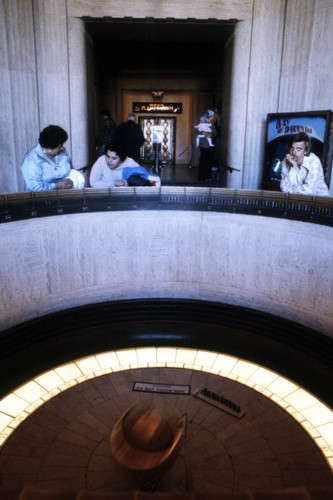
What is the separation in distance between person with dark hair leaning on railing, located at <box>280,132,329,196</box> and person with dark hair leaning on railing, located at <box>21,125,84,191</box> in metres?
2.22

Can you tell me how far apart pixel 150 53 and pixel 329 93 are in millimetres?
6143

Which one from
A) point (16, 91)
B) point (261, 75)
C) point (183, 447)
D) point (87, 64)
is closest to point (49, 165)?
point (16, 91)

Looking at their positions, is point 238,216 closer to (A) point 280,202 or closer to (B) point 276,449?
(A) point 280,202

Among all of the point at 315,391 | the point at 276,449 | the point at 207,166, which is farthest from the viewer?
the point at 207,166

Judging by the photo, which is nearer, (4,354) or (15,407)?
(15,407)

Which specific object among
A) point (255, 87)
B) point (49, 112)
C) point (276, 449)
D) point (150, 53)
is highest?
point (150, 53)

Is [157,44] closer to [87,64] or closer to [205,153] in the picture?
[205,153]

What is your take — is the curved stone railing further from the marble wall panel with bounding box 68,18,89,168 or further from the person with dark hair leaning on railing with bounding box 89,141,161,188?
the marble wall panel with bounding box 68,18,89,168

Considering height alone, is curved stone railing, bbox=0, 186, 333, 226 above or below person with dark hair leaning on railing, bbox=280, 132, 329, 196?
below

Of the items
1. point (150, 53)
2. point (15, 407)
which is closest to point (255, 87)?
point (150, 53)

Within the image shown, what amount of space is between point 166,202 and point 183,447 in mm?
2444

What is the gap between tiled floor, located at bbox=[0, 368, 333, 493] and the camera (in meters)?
2.26

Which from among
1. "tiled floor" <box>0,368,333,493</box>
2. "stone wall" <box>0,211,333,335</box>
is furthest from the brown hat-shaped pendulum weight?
"stone wall" <box>0,211,333,335</box>

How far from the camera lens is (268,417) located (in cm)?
283
